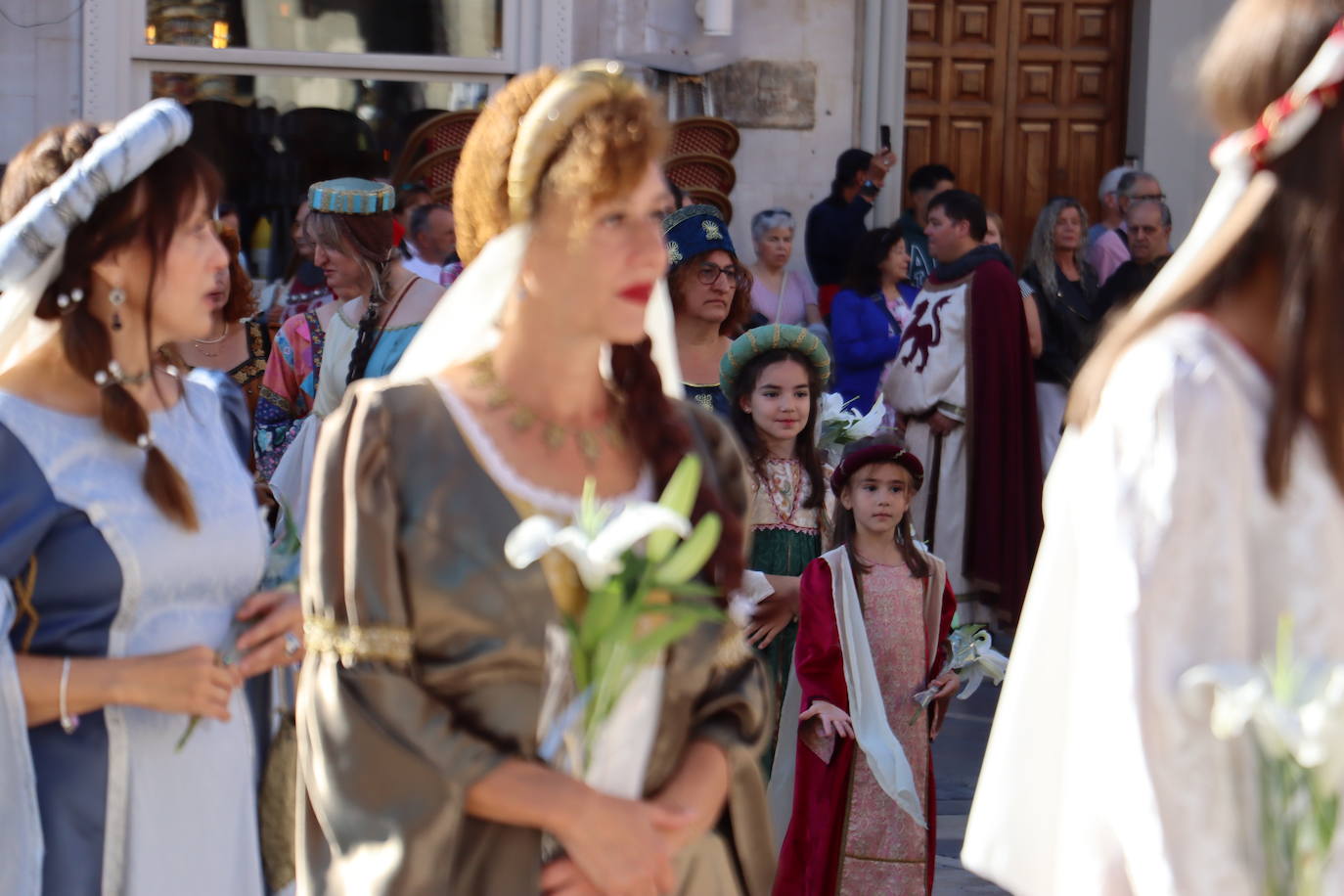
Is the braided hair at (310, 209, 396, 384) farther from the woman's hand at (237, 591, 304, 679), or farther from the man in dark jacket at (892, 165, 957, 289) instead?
the man in dark jacket at (892, 165, 957, 289)

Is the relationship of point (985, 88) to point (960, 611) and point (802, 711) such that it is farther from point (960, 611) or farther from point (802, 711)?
point (802, 711)

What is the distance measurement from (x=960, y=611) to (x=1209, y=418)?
20.6 ft

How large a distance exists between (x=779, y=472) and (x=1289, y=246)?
3.01 metres

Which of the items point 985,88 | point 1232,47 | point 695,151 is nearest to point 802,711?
point 1232,47

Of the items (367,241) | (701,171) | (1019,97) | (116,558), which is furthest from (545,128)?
(1019,97)

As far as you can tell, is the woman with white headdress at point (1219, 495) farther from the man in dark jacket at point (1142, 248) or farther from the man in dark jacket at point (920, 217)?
the man in dark jacket at point (920, 217)

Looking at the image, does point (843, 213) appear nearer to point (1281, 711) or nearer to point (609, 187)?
point (609, 187)

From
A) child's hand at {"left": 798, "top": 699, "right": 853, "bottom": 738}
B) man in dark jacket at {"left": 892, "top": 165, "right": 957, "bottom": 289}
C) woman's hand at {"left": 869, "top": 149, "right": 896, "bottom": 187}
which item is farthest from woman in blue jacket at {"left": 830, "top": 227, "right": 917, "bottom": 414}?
child's hand at {"left": 798, "top": 699, "right": 853, "bottom": 738}

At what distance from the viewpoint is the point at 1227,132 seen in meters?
2.07

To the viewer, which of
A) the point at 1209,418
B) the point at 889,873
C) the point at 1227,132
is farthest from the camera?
the point at 889,873

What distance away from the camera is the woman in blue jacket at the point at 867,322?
27.5 feet

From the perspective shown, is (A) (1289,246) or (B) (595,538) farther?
(B) (595,538)

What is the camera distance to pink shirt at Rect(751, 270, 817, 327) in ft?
28.1

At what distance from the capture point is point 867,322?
332 inches
